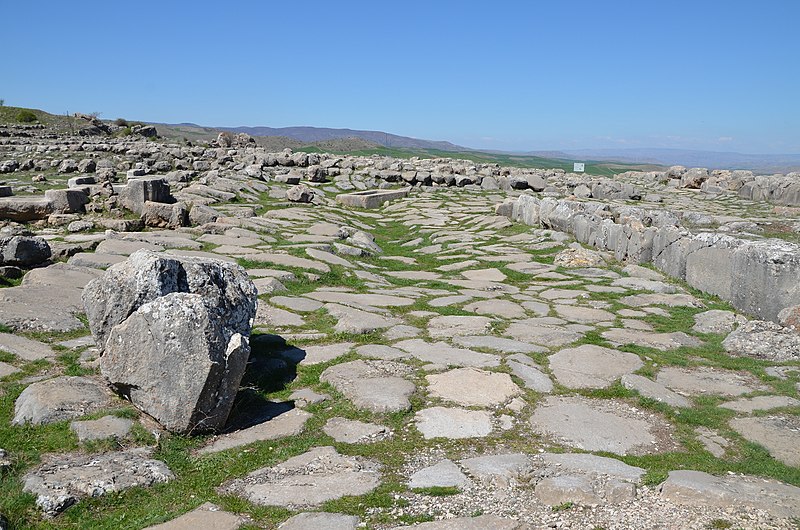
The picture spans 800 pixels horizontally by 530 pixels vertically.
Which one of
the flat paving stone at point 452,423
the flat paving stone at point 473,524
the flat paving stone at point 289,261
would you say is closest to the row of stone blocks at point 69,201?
the flat paving stone at point 289,261

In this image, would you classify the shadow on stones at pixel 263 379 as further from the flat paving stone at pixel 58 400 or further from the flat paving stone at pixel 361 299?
the flat paving stone at pixel 361 299

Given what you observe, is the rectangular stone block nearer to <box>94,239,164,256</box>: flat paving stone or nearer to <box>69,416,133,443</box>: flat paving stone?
<box>94,239,164,256</box>: flat paving stone

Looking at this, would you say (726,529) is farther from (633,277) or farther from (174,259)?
(633,277)

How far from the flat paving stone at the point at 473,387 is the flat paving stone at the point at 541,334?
3.83 ft

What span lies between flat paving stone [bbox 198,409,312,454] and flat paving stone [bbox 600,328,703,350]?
11.5 ft

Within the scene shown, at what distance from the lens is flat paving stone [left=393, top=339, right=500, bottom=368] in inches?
219

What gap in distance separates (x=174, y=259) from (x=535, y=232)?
9391 mm

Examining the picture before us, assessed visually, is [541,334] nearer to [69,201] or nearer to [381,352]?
[381,352]

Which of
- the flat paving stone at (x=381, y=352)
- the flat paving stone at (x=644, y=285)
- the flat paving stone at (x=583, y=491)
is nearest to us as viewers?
the flat paving stone at (x=583, y=491)

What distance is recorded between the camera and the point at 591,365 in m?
5.66

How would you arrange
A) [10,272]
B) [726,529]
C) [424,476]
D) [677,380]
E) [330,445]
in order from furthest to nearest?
[10,272] < [677,380] < [330,445] < [424,476] < [726,529]

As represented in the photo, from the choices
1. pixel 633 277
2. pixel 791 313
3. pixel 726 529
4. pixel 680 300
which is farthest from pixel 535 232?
pixel 726 529

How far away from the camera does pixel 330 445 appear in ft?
13.3

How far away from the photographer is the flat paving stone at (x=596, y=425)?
4.19 meters
